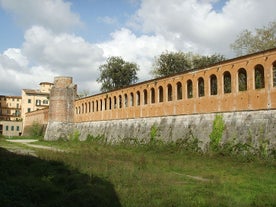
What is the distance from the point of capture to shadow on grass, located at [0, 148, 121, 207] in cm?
926

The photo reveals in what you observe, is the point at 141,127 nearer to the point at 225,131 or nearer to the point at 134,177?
the point at 225,131

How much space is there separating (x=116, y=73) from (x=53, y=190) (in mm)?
52272

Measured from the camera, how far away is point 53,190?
10.5m

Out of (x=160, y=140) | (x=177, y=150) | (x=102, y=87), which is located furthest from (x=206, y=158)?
(x=102, y=87)

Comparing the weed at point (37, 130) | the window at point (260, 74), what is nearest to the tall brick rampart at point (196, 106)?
the window at point (260, 74)

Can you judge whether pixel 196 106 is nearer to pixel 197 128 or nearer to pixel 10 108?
pixel 197 128

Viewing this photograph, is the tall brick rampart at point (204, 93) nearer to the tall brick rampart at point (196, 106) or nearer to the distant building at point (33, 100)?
the tall brick rampart at point (196, 106)

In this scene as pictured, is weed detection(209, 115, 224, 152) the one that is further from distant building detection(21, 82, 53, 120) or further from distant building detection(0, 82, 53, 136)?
distant building detection(21, 82, 53, 120)

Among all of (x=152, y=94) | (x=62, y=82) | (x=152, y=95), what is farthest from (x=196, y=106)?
(x=62, y=82)

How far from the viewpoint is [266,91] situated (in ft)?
62.8

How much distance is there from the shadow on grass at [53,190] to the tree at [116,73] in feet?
159

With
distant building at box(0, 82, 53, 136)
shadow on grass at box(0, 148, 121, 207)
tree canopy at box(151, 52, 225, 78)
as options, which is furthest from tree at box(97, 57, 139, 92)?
shadow on grass at box(0, 148, 121, 207)

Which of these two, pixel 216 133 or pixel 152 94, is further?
pixel 152 94

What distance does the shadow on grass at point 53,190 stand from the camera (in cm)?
926
